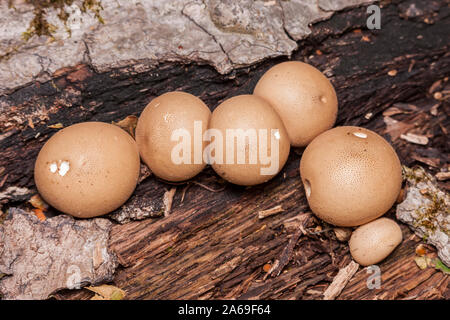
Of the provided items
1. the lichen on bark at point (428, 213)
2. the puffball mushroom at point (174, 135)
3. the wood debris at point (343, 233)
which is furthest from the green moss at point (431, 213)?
the puffball mushroom at point (174, 135)

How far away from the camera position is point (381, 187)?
2.90 metres

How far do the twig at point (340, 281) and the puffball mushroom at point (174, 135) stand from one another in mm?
1209

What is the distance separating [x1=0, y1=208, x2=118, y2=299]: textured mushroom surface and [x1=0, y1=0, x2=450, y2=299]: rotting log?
13 centimetres

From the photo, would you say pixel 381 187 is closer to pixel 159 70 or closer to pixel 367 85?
pixel 367 85

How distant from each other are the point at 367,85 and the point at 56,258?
2.67 m

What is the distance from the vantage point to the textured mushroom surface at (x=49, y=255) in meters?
2.84

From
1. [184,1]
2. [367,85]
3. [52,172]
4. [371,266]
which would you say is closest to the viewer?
[52,172]

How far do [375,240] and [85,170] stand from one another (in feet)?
6.45

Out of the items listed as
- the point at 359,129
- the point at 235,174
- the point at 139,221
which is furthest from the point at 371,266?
the point at 139,221

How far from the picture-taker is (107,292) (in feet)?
9.66

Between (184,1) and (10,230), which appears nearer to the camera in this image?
(10,230)

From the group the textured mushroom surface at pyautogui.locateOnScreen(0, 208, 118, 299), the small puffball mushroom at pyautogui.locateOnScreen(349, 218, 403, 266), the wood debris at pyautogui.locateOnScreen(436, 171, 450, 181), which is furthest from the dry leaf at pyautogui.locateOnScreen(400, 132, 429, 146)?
the textured mushroom surface at pyautogui.locateOnScreen(0, 208, 118, 299)

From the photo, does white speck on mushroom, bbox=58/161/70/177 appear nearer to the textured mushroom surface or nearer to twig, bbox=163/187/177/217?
the textured mushroom surface

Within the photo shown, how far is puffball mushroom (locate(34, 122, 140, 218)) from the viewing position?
284 cm
